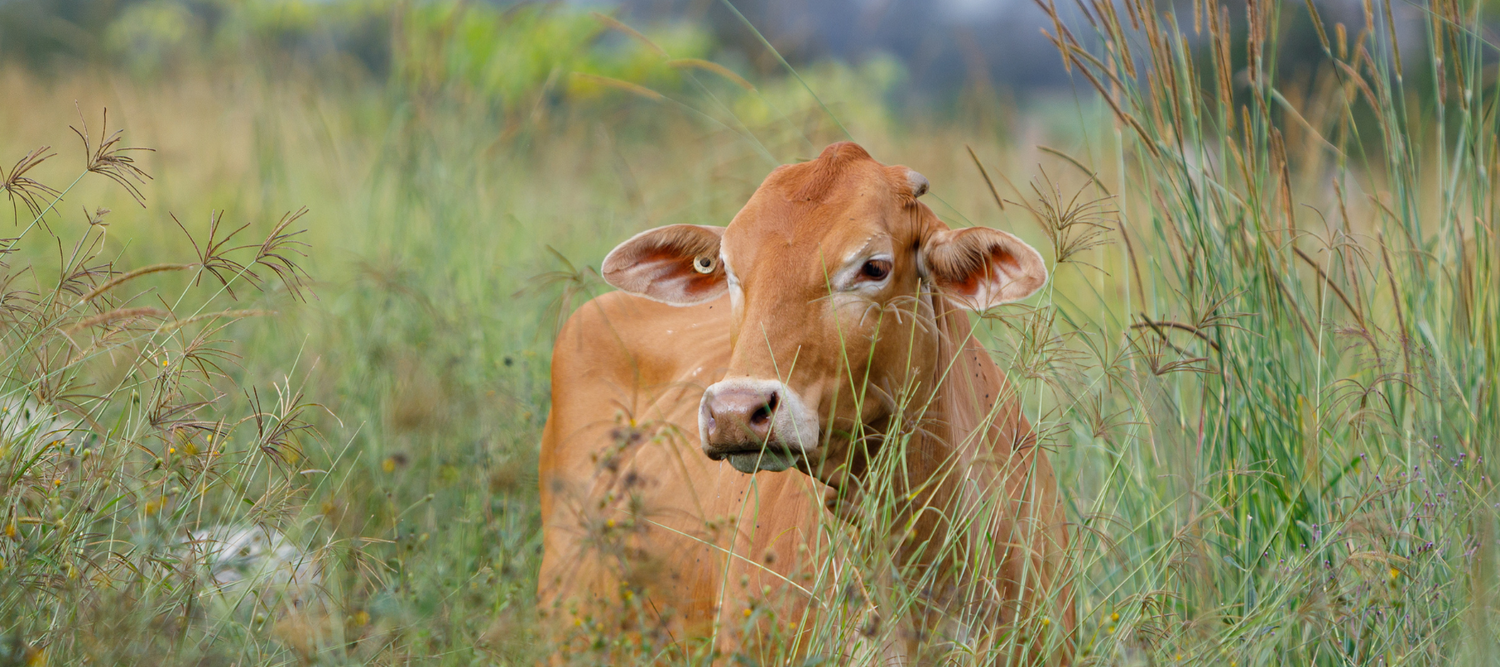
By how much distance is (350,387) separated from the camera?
434 centimetres

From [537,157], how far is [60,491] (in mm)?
7159

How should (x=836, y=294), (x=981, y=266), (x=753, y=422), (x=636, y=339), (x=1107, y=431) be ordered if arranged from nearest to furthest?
(x=753, y=422)
(x=1107, y=431)
(x=836, y=294)
(x=981, y=266)
(x=636, y=339)

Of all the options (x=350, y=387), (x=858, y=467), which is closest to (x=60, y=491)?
(x=858, y=467)

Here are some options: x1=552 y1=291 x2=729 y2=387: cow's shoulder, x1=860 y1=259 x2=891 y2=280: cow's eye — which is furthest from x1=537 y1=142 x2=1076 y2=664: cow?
x1=552 y1=291 x2=729 y2=387: cow's shoulder

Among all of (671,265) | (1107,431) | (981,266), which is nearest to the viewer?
(1107,431)

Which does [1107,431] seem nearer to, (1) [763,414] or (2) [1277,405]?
(2) [1277,405]

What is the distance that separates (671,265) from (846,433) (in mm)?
848

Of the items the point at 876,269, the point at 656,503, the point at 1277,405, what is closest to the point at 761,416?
the point at 876,269

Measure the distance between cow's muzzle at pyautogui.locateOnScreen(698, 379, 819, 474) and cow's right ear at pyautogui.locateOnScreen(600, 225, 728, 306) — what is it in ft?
2.49

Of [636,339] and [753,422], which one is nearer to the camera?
[753,422]

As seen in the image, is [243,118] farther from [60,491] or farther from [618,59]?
[60,491]

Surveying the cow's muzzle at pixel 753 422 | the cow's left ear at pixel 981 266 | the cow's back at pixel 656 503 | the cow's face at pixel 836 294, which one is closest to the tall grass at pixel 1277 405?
the cow's left ear at pixel 981 266

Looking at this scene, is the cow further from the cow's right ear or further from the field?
the field

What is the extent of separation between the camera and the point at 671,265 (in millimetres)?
3174
